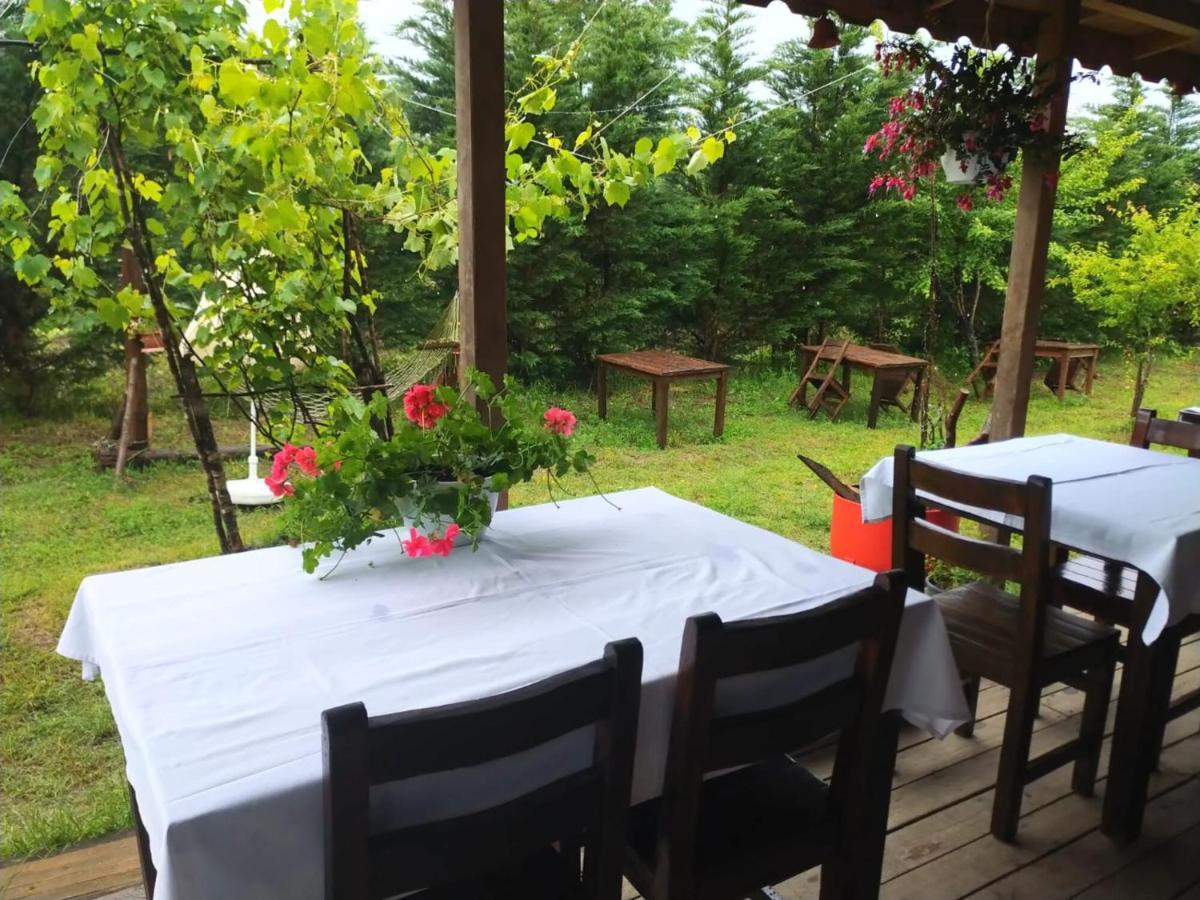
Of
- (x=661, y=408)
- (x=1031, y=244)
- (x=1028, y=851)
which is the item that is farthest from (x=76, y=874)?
(x=661, y=408)

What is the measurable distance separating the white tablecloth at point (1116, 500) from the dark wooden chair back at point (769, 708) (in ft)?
2.78

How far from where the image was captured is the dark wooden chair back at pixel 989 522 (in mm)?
1795

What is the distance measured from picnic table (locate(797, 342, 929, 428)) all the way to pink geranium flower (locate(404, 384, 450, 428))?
442 cm

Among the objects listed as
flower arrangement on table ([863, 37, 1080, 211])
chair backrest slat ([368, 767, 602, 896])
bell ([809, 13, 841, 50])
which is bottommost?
chair backrest slat ([368, 767, 602, 896])

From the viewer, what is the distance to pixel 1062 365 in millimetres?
6645

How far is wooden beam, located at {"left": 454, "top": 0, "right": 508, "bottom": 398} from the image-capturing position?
1960 millimetres

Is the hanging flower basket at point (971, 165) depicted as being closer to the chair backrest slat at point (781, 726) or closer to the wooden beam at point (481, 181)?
the wooden beam at point (481, 181)

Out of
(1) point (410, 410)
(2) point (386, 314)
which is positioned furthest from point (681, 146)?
(2) point (386, 314)

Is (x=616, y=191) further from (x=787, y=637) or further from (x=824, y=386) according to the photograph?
(x=824, y=386)

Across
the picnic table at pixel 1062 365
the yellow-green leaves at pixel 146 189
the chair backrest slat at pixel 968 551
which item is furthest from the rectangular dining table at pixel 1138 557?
the picnic table at pixel 1062 365

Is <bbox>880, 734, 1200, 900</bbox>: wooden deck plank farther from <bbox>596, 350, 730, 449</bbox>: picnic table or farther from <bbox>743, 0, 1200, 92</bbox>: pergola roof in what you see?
<bbox>596, 350, 730, 449</bbox>: picnic table

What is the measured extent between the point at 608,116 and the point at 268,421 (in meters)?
3.65

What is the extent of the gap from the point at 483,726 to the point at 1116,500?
6.02 ft

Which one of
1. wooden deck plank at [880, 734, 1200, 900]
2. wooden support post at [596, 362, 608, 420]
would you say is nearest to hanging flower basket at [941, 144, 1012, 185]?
wooden deck plank at [880, 734, 1200, 900]
